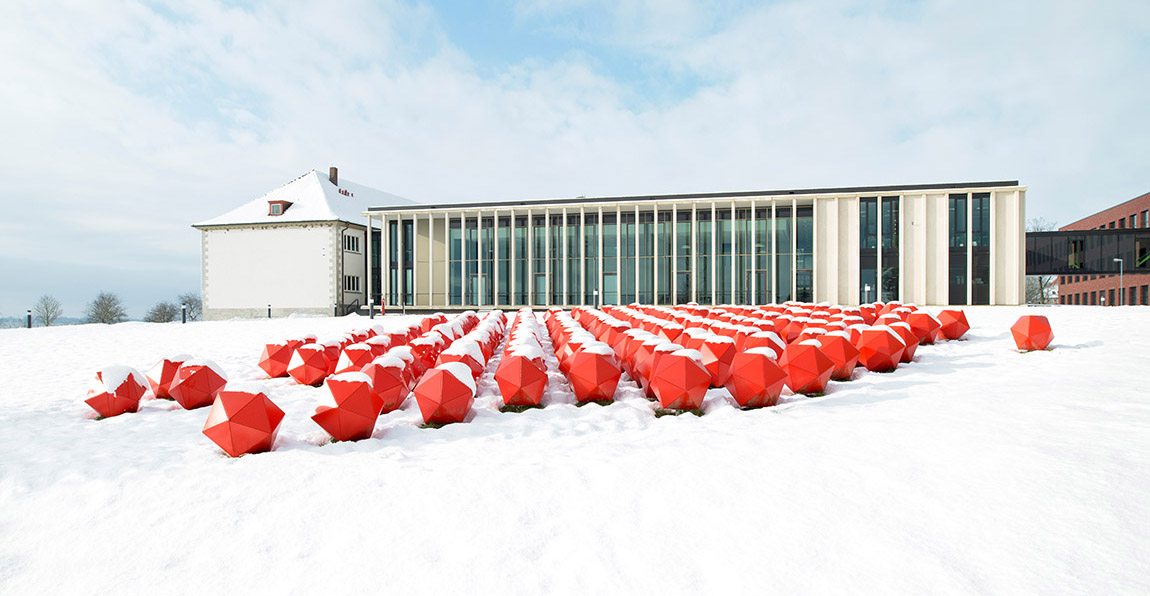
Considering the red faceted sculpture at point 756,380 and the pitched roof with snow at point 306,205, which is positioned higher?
the pitched roof with snow at point 306,205

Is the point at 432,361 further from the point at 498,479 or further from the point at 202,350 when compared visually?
the point at 202,350

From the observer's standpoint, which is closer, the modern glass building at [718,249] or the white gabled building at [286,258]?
the modern glass building at [718,249]

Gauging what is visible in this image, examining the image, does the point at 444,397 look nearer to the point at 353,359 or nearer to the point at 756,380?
the point at 353,359

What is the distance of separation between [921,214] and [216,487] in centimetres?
3867

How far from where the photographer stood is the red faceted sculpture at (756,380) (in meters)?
6.97

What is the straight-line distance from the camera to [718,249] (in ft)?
119

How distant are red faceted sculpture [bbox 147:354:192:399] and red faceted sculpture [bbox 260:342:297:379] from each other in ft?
6.95

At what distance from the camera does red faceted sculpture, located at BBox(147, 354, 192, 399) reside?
8266mm

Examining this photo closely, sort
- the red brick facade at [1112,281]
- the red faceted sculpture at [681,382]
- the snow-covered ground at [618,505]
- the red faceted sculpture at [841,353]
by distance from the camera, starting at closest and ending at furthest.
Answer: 1. the snow-covered ground at [618,505]
2. the red faceted sculpture at [681,382]
3. the red faceted sculpture at [841,353]
4. the red brick facade at [1112,281]

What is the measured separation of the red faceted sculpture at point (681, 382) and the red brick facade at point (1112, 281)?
195ft

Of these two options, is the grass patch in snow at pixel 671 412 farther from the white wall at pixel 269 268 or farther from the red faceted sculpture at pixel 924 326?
the white wall at pixel 269 268

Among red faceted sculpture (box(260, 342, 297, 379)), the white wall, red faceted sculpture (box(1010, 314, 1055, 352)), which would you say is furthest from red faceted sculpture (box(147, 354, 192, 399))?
the white wall

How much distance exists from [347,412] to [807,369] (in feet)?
20.2

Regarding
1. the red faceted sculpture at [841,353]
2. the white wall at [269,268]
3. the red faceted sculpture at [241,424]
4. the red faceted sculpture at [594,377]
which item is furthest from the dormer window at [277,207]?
the red faceted sculpture at [841,353]
